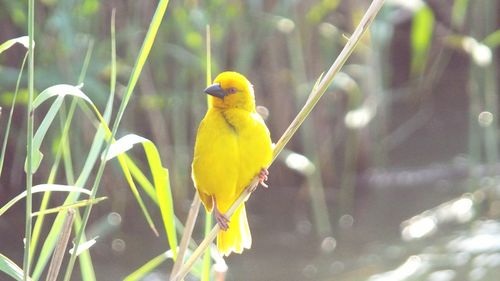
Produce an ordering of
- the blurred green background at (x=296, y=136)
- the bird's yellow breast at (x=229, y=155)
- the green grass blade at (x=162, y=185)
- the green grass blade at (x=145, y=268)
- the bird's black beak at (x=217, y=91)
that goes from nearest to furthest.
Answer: the green grass blade at (x=162, y=185), the green grass blade at (x=145, y=268), the bird's yellow breast at (x=229, y=155), the bird's black beak at (x=217, y=91), the blurred green background at (x=296, y=136)

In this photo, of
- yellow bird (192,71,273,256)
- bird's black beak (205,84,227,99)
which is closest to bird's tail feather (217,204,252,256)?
yellow bird (192,71,273,256)

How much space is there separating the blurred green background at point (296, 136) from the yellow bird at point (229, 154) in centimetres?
151

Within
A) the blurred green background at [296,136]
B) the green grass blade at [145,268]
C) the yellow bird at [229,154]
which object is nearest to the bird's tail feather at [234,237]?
the yellow bird at [229,154]

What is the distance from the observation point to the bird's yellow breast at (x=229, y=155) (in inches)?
82.4

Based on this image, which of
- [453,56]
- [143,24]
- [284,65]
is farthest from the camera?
[453,56]

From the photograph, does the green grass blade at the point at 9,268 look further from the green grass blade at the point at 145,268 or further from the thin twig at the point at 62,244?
the green grass blade at the point at 145,268

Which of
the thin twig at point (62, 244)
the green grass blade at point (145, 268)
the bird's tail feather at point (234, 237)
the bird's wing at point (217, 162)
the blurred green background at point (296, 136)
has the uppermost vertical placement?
the blurred green background at point (296, 136)

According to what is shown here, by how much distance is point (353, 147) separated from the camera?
4.88 meters

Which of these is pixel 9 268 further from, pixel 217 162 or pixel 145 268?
pixel 217 162

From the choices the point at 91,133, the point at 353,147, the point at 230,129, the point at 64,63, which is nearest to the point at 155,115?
the point at 91,133

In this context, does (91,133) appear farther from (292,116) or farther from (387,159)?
(387,159)

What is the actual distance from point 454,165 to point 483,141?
2.13 ft

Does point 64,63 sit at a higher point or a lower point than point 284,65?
lower

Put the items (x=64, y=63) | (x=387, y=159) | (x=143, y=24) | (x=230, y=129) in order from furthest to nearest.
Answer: (x=387, y=159) < (x=143, y=24) < (x=64, y=63) < (x=230, y=129)
